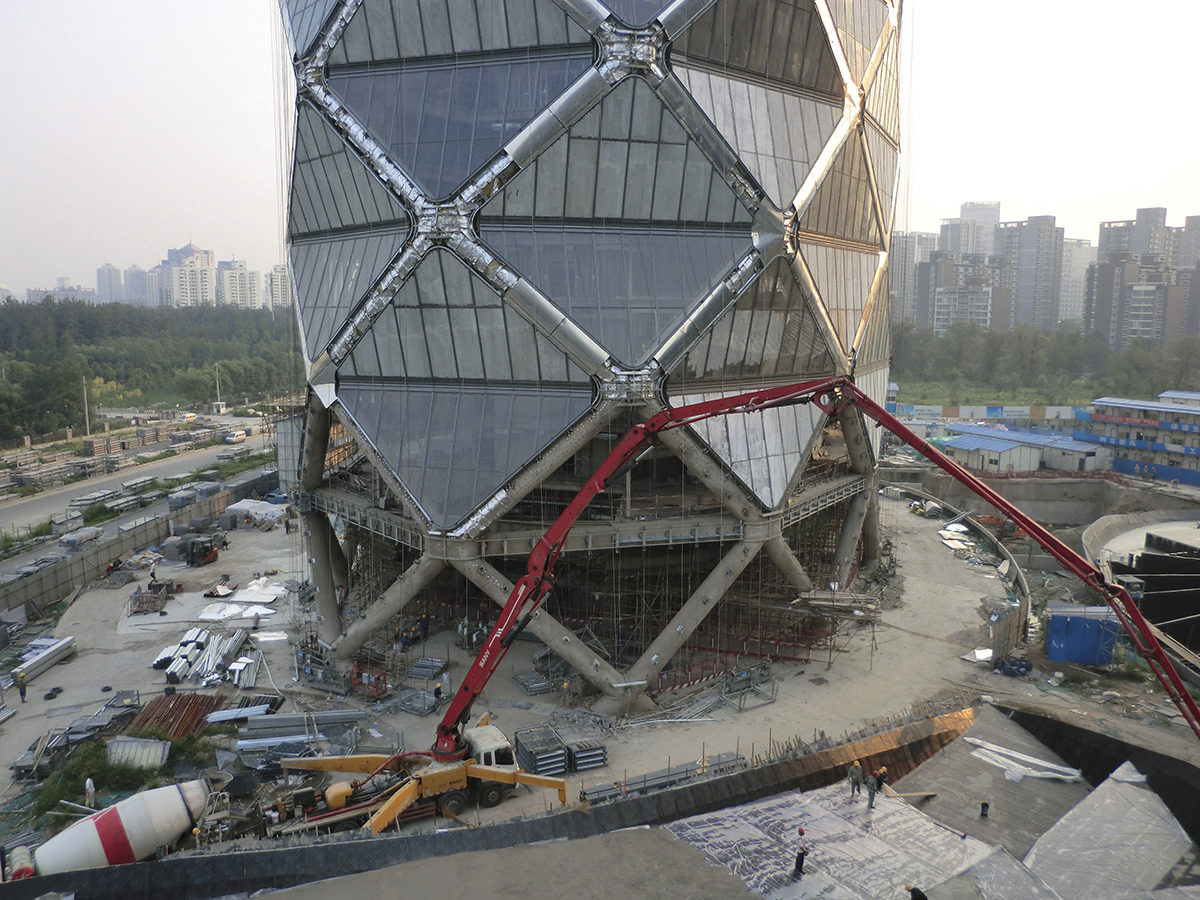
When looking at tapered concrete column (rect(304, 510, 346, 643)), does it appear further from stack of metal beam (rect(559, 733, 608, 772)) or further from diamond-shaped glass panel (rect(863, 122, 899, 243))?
diamond-shaped glass panel (rect(863, 122, 899, 243))

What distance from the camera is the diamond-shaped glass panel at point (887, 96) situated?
3247 cm

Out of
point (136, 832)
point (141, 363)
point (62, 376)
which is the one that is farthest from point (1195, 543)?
point (141, 363)

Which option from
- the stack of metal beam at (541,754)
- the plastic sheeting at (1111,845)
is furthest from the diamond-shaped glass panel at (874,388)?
the stack of metal beam at (541,754)

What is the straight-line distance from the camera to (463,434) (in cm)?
2516

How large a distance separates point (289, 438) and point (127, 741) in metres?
14.1

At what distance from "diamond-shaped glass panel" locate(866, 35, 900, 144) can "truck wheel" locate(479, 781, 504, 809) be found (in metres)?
27.5

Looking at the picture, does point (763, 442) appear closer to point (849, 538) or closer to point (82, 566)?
point (849, 538)

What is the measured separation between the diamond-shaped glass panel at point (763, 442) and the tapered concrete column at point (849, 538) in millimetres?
6154

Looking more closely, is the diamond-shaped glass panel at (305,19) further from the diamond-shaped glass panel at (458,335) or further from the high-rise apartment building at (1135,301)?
the high-rise apartment building at (1135,301)

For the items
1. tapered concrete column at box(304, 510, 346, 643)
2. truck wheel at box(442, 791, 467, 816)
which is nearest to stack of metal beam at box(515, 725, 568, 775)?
truck wheel at box(442, 791, 467, 816)

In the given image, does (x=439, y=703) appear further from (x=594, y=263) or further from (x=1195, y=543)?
(x=1195, y=543)

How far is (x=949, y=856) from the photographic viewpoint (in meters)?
15.8

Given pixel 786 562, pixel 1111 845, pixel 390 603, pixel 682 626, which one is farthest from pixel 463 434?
pixel 1111 845

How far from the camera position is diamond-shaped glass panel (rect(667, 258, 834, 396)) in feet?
84.3
